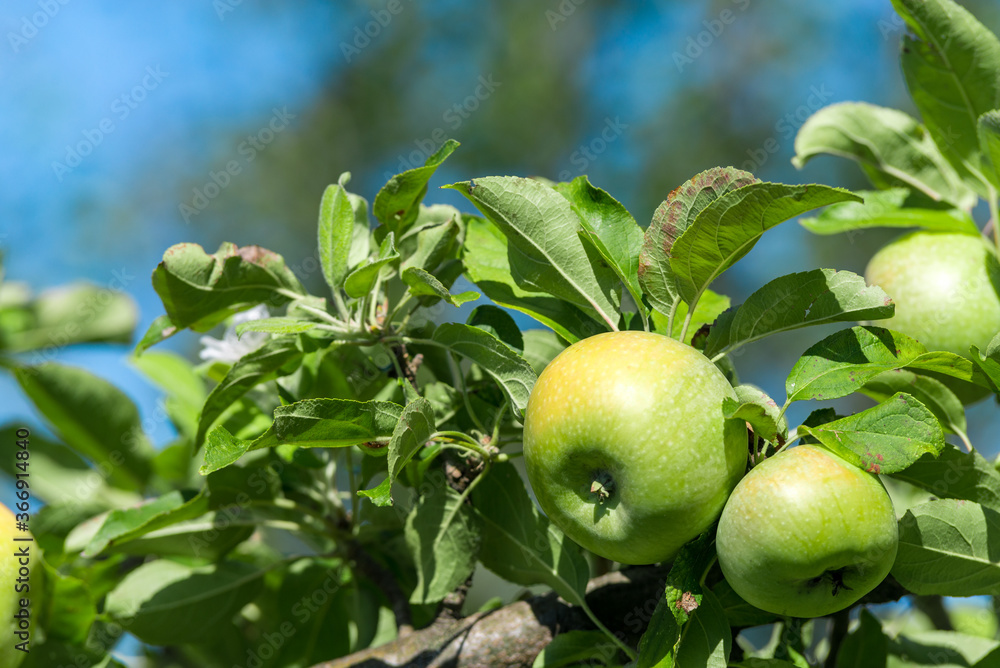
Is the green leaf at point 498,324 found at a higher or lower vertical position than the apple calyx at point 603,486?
higher

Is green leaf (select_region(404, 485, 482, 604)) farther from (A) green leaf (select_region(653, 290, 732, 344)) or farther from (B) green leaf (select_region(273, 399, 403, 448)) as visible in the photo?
(A) green leaf (select_region(653, 290, 732, 344))

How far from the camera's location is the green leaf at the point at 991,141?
893 millimetres

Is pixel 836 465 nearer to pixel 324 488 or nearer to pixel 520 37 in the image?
pixel 324 488

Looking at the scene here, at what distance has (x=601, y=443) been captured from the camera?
2.40 feet

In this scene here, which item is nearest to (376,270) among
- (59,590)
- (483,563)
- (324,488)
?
(483,563)

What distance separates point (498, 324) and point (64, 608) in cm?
81

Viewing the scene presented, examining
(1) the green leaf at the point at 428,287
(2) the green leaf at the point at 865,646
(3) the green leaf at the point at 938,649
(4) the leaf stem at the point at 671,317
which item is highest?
(1) the green leaf at the point at 428,287

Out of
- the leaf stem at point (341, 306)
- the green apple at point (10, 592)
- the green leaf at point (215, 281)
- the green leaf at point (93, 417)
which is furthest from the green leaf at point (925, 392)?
the green leaf at point (93, 417)

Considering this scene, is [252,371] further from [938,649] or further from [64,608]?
[938,649]

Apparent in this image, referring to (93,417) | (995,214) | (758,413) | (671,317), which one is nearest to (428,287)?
(671,317)

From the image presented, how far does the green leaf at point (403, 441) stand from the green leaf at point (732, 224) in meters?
0.32

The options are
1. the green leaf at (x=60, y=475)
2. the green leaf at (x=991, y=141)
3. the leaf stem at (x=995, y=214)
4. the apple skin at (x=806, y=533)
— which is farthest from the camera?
the green leaf at (x=60, y=475)

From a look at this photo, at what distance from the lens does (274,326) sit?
33.9 inches

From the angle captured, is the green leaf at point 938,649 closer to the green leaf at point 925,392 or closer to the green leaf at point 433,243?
the green leaf at point 925,392
